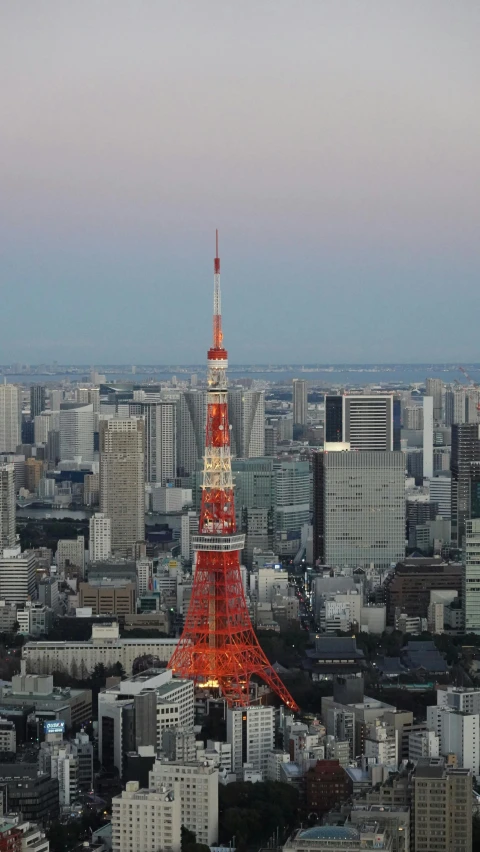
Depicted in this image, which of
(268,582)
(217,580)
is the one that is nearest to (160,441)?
(268,582)

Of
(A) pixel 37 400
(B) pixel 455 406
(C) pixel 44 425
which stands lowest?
(C) pixel 44 425

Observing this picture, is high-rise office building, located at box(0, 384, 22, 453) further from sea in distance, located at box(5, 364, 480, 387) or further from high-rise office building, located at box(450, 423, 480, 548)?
high-rise office building, located at box(450, 423, 480, 548)

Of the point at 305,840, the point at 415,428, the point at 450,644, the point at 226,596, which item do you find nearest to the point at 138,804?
the point at 305,840

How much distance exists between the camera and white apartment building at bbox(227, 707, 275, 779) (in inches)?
651

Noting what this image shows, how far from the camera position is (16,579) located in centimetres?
2606

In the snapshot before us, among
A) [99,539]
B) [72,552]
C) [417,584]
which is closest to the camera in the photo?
[417,584]

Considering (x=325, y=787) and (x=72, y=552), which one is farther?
(x=72, y=552)

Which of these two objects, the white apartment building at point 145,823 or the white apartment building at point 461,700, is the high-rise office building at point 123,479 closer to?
the white apartment building at point 461,700

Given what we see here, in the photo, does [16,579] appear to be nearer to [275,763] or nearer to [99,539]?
[99,539]

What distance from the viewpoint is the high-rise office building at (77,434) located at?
150 ft

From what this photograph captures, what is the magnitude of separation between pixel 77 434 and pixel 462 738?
30.5 meters

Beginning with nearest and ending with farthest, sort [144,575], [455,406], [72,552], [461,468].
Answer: [144,575] < [72,552] < [461,468] < [455,406]

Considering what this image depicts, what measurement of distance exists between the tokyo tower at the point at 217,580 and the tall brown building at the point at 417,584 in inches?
197

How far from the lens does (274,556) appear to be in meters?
28.9
